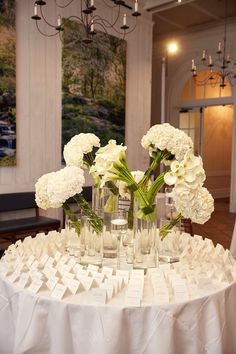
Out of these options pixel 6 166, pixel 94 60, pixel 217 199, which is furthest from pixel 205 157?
pixel 6 166

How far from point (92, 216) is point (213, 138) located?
9760mm

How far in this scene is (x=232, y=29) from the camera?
8445 millimetres

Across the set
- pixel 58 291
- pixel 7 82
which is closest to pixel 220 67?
pixel 7 82

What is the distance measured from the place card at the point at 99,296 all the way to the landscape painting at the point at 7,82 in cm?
393

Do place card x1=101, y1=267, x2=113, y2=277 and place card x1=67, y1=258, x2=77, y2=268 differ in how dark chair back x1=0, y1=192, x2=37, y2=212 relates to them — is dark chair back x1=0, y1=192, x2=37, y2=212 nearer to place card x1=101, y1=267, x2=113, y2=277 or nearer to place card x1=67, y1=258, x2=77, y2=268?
place card x1=67, y1=258, x2=77, y2=268

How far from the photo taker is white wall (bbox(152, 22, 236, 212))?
8.57 meters

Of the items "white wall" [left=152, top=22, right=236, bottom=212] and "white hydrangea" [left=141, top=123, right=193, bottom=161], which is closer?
"white hydrangea" [left=141, top=123, right=193, bottom=161]

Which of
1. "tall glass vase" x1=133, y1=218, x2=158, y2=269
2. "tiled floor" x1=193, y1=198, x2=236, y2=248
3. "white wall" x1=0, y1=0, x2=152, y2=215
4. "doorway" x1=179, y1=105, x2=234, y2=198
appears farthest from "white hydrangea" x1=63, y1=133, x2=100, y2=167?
"doorway" x1=179, y1=105, x2=234, y2=198

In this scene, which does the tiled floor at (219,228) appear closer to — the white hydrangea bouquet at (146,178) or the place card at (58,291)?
the white hydrangea bouquet at (146,178)

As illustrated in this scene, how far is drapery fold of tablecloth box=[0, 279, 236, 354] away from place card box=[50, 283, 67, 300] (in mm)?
25

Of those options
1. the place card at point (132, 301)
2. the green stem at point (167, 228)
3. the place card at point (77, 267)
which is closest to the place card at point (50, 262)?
the place card at point (77, 267)

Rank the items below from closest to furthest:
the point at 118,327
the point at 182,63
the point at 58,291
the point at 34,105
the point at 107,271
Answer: the point at 118,327 < the point at 58,291 < the point at 107,271 < the point at 34,105 < the point at 182,63

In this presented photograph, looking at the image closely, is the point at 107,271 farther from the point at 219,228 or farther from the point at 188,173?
the point at 219,228

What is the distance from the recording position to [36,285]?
1530mm
